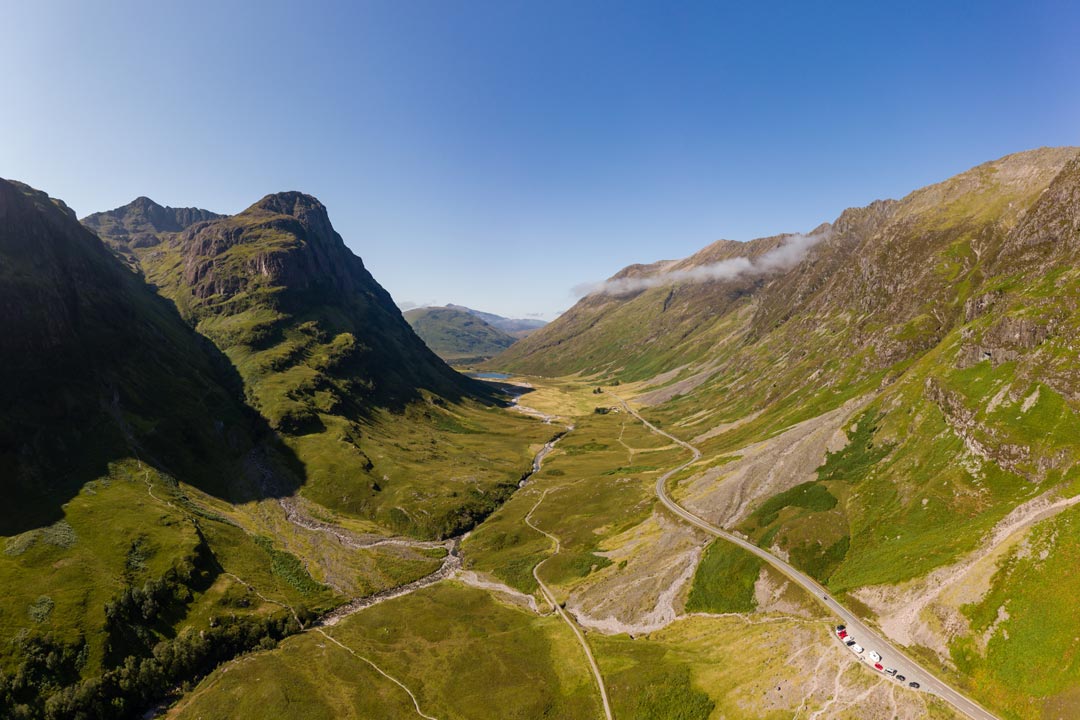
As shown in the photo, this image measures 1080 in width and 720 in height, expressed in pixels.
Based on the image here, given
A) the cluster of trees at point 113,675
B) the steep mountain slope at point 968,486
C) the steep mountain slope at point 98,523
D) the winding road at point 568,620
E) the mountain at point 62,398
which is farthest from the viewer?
the mountain at point 62,398

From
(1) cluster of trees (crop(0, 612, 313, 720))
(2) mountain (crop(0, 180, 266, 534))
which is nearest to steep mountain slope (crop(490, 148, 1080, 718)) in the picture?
(1) cluster of trees (crop(0, 612, 313, 720))

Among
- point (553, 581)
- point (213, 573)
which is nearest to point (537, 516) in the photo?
point (553, 581)

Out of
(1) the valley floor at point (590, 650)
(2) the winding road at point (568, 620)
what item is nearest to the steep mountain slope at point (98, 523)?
(1) the valley floor at point (590, 650)

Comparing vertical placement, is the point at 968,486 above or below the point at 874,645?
above

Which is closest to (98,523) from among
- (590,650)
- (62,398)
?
(62,398)

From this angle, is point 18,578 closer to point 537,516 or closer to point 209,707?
point 209,707

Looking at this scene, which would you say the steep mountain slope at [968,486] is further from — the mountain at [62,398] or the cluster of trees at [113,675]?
the mountain at [62,398]

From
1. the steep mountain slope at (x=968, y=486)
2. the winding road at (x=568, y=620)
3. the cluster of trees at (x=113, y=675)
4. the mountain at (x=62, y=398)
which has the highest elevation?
the mountain at (x=62, y=398)

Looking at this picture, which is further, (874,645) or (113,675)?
(113,675)

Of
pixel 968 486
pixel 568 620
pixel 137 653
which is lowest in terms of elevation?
pixel 568 620

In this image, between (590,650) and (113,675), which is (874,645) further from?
(113,675)

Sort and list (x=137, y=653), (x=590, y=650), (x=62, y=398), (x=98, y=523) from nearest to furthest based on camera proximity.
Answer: (x=137, y=653) < (x=590, y=650) < (x=98, y=523) < (x=62, y=398)
